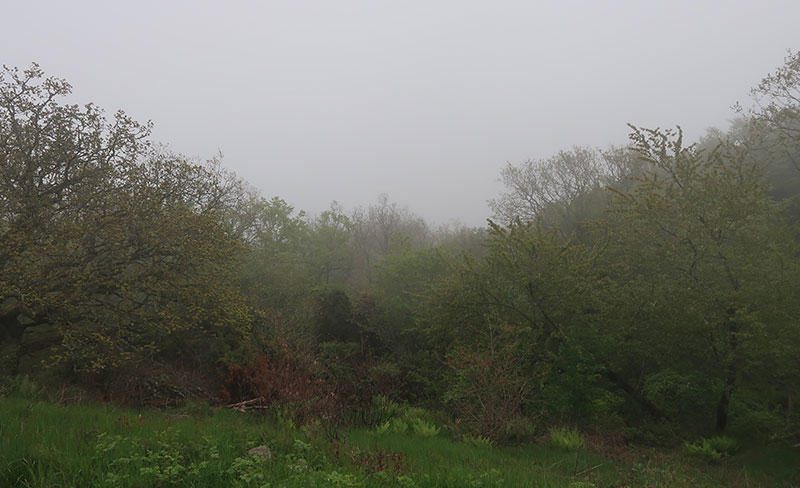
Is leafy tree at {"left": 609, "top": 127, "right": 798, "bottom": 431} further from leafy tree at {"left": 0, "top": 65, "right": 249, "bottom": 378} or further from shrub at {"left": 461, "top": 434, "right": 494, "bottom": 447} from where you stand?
→ leafy tree at {"left": 0, "top": 65, "right": 249, "bottom": 378}

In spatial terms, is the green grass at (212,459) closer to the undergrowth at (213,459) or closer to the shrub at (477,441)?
the undergrowth at (213,459)

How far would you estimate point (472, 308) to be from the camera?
1434 centimetres

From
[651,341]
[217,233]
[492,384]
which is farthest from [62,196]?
[651,341]

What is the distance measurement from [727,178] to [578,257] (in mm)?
4714

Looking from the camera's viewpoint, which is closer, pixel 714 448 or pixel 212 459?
pixel 212 459

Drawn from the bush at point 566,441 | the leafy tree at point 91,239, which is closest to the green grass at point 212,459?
the bush at point 566,441

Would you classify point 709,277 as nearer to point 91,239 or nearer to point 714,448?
point 714,448

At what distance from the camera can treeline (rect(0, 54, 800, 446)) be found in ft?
32.9

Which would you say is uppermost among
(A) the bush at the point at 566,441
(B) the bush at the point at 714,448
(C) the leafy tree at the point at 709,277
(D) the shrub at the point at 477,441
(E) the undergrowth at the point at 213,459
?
(C) the leafy tree at the point at 709,277

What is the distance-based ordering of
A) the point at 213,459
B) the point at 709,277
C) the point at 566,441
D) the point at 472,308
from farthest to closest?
the point at 472,308, the point at 709,277, the point at 566,441, the point at 213,459

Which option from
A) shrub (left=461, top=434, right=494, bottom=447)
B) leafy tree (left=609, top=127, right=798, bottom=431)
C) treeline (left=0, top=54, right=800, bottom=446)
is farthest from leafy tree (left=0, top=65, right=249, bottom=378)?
leafy tree (left=609, top=127, right=798, bottom=431)

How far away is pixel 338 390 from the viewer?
9.64 m

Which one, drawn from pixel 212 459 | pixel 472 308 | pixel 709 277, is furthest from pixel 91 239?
pixel 709 277

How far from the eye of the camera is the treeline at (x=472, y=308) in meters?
10.0
